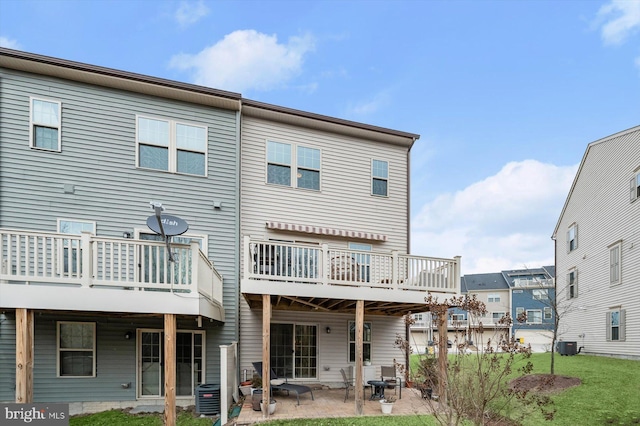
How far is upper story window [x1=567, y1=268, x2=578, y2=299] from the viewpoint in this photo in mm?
18969

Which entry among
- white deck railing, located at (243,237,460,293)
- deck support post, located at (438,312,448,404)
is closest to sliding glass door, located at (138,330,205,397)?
Answer: white deck railing, located at (243,237,460,293)

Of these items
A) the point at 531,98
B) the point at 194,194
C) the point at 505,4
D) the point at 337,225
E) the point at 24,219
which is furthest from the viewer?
the point at 531,98

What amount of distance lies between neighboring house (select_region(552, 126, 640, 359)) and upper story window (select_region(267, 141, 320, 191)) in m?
10.9

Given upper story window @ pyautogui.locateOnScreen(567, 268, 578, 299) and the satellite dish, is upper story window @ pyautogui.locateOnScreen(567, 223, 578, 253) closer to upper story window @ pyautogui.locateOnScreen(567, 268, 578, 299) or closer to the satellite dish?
upper story window @ pyautogui.locateOnScreen(567, 268, 578, 299)

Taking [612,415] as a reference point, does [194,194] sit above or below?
above

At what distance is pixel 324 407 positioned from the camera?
8.75 meters

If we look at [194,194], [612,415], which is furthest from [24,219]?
[612,415]

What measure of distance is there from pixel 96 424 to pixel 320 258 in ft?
19.9

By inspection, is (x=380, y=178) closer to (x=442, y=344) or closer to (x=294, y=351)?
(x=442, y=344)

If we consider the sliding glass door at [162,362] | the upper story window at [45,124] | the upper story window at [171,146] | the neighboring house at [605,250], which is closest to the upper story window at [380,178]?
the upper story window at [171,146]

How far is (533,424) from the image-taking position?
800cm

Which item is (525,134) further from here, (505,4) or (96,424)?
(96,424)

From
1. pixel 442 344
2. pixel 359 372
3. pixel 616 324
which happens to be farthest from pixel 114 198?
pixel 616 324

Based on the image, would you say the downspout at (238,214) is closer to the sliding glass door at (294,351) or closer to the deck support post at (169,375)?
the sliding glass door at (294,351)
